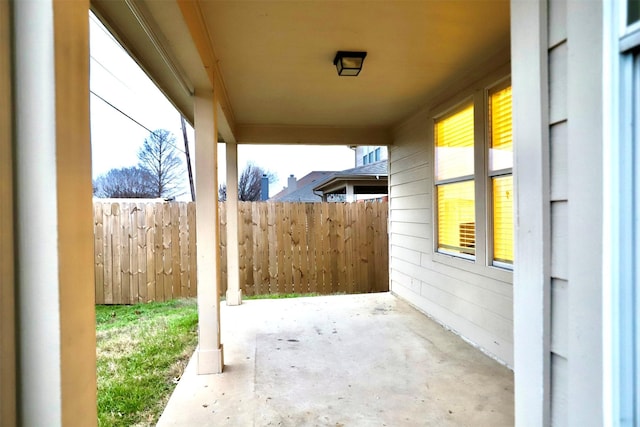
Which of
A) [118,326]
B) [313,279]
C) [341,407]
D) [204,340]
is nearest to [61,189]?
[341,407]

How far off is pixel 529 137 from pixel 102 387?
3021 mm

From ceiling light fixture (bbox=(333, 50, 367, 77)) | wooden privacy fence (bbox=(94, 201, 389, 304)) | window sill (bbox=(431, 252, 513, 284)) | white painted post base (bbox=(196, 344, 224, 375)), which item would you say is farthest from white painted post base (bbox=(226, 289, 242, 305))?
ceiling light fixture (bbox=(333, 50, 367, 77))

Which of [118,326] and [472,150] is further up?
[472,150]

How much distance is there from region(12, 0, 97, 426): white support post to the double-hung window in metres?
2.99

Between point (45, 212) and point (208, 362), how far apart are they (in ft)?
8.08

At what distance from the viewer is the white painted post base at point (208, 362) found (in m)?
2.81

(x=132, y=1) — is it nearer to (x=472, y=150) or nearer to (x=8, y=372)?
(x=8, y=372)

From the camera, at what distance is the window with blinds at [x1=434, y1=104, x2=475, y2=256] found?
3.58m

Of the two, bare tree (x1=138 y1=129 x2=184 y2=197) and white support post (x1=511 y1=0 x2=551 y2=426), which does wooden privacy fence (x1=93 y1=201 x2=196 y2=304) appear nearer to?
bare tree (x1=138 y1=129 x2=184 y2=197)

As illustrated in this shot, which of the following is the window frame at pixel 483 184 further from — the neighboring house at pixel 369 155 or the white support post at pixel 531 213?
the neighboring house at pixel 369 155

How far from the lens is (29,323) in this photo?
67cm

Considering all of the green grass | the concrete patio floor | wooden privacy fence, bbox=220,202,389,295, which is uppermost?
wooden privacy fence, bbox=220,202,389,295

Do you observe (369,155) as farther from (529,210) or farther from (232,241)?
(529,210)

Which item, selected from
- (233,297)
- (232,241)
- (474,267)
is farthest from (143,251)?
(474,267)
